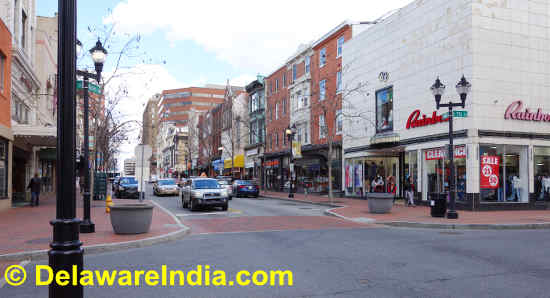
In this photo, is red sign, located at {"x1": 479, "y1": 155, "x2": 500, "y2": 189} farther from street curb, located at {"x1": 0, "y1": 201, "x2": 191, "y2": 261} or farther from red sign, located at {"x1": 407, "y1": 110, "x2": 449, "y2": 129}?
street curb, located at {"x1": 0, "y1": 201, "x2": 191, "y2": 261}

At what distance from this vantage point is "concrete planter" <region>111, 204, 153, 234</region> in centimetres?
1270

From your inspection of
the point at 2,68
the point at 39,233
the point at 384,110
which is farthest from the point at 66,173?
the point at 384,110

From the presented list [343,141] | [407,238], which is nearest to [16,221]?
[407,238]

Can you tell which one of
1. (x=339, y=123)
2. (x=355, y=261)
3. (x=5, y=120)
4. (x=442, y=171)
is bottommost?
(x=355, y=261)

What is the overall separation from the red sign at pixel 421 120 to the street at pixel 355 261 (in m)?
10.5

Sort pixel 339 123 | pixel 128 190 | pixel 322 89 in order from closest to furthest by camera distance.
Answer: pixel 128 190 < pixel 339 123 < pixel 322 89

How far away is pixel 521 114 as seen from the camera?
76.4 ft

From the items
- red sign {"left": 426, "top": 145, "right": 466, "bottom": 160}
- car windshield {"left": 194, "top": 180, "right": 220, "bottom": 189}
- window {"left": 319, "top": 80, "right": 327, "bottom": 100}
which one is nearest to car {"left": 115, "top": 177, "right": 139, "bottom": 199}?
car windshield {"left": 194, "top": 180, "right": 220, "bottom": 189}

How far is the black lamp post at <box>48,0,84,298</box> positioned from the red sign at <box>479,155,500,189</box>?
21420 millimetres

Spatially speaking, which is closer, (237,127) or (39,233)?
(39,233)

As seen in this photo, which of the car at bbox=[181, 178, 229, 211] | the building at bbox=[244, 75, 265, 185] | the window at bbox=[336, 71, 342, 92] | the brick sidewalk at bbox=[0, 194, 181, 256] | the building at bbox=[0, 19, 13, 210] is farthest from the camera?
the building at bbox=[244, 75, 265, 185]

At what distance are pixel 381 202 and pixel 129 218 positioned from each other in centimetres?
1162

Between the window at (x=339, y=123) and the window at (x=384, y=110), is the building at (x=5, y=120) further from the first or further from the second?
the window at (x=339, y=123)

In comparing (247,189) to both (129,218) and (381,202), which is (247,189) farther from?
(129,218)
